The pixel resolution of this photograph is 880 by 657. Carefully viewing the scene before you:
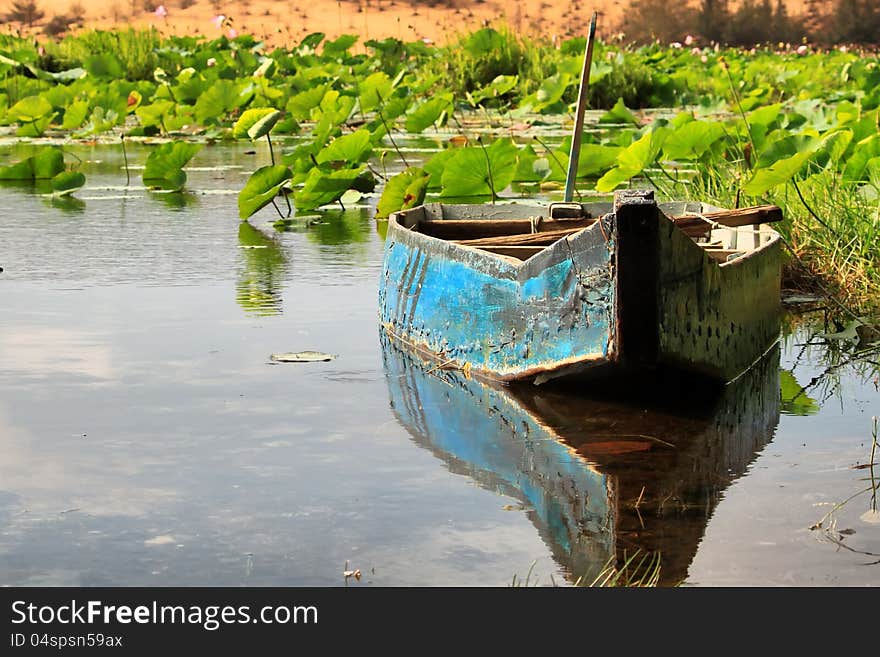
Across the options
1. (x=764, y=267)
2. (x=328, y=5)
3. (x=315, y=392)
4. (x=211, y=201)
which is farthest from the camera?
(x=328, y=5)

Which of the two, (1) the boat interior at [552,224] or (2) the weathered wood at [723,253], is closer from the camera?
(1) the boat interior at [552,224]

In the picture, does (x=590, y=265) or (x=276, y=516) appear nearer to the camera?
(x=276, y=516)

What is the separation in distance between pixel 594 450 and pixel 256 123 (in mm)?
5152

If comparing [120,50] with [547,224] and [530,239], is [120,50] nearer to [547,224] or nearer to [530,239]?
[547,224]

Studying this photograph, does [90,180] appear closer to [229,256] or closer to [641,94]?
[229,256]

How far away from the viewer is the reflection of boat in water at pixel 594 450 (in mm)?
3447

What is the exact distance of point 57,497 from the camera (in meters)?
3.69

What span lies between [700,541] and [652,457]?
0.69 m

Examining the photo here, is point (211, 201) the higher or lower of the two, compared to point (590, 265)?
lower

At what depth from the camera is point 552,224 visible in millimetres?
6168

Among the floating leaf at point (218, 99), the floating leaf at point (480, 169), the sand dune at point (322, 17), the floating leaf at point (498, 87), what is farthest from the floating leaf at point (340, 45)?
the floating leaf at point (480, 169)

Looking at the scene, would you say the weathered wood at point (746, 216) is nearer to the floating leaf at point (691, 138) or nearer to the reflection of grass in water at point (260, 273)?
the floating leaf at point (691, 138)

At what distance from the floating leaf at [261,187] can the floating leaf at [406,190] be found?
54cm
